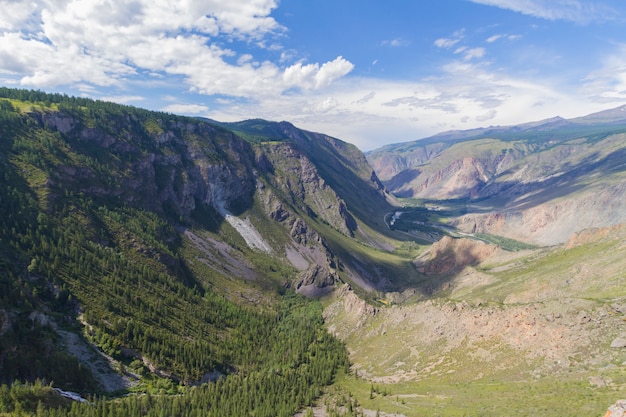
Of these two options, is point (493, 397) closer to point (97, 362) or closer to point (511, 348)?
point (511, 348)

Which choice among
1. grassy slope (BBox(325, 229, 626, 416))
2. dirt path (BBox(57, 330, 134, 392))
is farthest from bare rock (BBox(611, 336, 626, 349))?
dirt path (BBox(57, 330, 134, 392))

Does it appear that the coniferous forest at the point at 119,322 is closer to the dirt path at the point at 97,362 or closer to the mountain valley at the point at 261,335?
the mountain valley at the point at 261,335

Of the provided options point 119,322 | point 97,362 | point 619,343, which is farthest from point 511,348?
point 119,322

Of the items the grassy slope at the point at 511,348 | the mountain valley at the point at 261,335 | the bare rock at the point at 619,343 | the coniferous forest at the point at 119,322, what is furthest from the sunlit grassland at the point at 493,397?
the coniferous forest at the point at 119,322

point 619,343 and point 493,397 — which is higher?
point 619,343

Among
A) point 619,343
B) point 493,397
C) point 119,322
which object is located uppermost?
point 119,322

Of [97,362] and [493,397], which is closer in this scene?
[493,397]

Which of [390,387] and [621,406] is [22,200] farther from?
[621,406]

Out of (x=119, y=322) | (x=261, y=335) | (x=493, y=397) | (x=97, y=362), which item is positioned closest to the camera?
(x=493, y=397)

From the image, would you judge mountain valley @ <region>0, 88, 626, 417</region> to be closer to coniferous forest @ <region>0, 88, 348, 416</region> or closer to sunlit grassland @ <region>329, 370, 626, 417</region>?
sunlit grassland @ <region>329, 370, 626, 417</region>

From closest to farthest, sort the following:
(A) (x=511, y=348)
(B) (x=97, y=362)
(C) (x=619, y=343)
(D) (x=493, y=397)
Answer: (C) (x=619, y=343), (D) (x=493, y=397), (A) (x=511, y=348), (B) (x=97, y=362)
